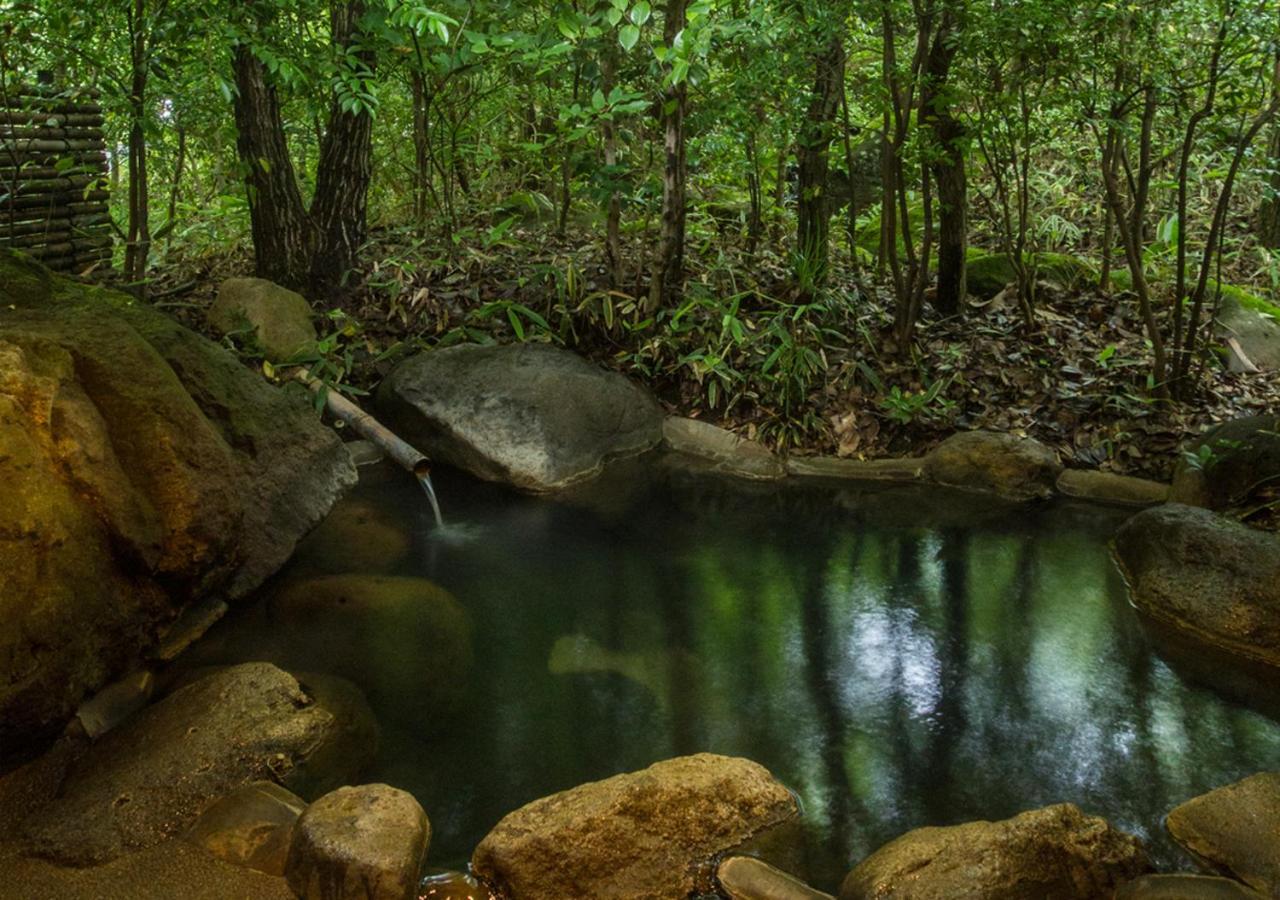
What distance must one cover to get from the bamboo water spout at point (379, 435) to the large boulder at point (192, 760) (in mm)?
2257

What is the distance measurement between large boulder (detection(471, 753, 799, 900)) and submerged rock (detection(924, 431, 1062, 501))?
3892 mm

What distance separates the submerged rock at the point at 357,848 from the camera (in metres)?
3.06

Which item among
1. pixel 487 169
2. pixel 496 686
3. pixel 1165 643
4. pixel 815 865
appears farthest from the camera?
pixel 487 169

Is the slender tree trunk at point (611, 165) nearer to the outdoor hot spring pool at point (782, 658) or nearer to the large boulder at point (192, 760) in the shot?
the outdoor hot spring pool at point (782, 658)

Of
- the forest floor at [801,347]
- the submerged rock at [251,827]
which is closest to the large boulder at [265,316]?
the forest floor at [801,347]

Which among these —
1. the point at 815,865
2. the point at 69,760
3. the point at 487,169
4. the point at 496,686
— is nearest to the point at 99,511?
the point at 69,760

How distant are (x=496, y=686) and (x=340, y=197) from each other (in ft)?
16.6

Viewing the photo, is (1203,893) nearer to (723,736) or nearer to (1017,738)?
(1017,738)

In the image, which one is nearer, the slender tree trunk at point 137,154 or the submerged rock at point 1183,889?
the submerged rock at point 1183,889

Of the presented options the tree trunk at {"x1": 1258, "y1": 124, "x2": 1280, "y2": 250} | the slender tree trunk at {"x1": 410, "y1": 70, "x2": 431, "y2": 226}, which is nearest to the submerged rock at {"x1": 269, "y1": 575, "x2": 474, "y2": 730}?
the slender tree trunk at {"x1": 410, "y1": 70, "x2": 431, "y2": 226}

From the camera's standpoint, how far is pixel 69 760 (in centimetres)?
377

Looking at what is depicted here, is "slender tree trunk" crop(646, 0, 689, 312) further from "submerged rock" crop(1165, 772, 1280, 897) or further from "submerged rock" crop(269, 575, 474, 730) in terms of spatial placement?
"submerged rock" crop(1165, 772, 1280, 897)

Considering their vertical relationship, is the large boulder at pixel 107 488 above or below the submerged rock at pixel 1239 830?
above

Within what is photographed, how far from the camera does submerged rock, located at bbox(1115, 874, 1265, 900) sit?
313 cm
